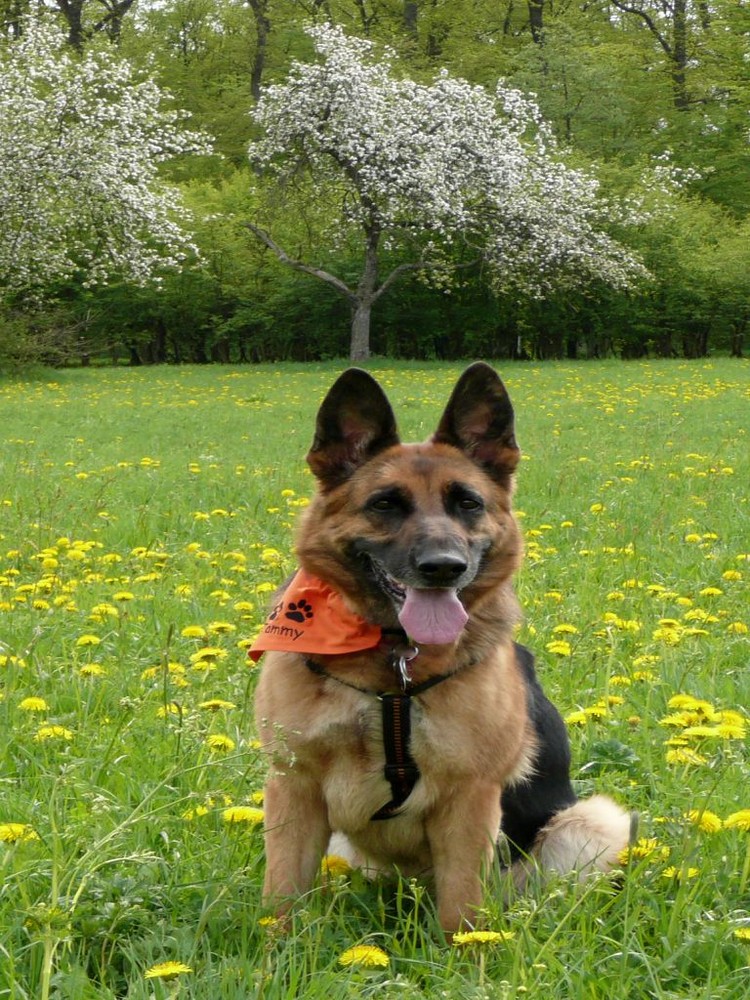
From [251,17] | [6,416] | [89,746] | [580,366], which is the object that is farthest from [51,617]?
→ [251,17]

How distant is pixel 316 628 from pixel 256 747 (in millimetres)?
558

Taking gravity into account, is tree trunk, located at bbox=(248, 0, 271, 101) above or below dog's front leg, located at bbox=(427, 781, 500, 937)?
above

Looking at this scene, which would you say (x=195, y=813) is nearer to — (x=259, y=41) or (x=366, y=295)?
(x=366, y=295)

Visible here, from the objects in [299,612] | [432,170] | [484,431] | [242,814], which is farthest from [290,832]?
[432,170]

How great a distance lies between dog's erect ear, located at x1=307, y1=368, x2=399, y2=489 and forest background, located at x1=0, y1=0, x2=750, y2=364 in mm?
25138

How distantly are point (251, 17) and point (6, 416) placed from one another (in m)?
38.8

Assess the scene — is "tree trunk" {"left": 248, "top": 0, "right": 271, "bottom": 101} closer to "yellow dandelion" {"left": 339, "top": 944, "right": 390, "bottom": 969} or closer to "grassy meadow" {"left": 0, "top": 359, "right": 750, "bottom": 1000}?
"grassy meadow" {"left": 0, "top": 359, "right": 750, "bottom": 1000}

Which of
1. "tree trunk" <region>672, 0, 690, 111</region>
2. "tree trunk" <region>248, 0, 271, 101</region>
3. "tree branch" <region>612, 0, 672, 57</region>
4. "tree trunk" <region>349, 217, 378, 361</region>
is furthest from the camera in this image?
"tree branch" <region>612, 0, 672, 57</region>

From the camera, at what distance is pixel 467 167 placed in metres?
30.8

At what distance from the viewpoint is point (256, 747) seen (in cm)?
325

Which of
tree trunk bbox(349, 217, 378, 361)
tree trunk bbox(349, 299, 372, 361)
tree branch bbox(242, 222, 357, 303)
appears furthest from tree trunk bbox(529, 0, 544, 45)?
tree trunk bbox(349, 299, 372, 361)

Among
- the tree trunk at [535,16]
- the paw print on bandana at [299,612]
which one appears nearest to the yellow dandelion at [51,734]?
the paw print on bandana at [299,612]

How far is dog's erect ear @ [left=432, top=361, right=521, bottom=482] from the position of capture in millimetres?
3283

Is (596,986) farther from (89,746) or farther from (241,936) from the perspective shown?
(89,746)
